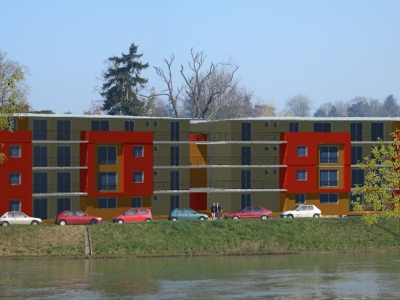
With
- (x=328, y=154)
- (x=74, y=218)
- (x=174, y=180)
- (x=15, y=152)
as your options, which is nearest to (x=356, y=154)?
(x=328, y=154)

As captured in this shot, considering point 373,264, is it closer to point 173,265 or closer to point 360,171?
point 173,265

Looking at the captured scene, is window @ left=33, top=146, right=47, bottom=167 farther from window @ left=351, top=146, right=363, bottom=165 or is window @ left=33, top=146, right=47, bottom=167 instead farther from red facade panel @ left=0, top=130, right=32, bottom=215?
window @ left=351, top=146, right=363, bottom=165

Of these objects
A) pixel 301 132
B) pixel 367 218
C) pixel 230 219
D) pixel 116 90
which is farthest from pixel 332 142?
pixel 116 90

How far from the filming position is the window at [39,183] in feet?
297

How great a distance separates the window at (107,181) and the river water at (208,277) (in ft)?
54.7

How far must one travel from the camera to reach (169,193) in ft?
319

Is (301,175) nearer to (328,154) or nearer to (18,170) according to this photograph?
(328,154)

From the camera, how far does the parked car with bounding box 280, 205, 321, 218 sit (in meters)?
92.6

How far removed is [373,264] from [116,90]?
62754 mm

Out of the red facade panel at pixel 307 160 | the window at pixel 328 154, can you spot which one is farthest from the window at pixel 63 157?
the window at pixel 328 154

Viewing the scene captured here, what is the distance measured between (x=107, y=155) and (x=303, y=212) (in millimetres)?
19408

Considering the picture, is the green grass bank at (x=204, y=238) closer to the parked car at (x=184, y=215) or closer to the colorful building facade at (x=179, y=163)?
the parked car at (x=184, y=215)

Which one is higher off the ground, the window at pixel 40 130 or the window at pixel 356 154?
the window at pixel 40 130

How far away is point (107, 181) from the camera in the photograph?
306 ft
